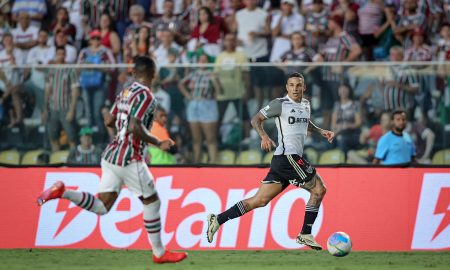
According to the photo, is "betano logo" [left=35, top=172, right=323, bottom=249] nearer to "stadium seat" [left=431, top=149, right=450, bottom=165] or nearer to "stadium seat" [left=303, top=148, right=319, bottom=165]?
"stadium seat" [left=303, top=148, right=319, bottom=165]

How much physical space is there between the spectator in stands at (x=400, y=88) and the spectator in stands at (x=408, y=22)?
223 cm

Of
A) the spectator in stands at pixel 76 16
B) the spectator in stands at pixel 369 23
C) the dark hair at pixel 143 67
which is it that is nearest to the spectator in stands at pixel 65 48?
the spectator in stands at pixel 76 16

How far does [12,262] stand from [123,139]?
2.17 meters

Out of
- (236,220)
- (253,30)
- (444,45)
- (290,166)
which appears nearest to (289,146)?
(290,166)

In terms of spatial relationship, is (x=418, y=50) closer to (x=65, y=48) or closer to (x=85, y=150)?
(x=85, y=150)

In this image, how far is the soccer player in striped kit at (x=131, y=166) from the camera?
1060 cm

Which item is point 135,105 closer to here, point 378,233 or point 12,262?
point 12,262

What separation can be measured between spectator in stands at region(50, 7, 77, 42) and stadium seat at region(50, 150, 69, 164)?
3.72 meters

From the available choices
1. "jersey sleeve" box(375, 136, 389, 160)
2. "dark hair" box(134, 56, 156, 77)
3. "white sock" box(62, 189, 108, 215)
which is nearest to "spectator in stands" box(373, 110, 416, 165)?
"jersey sleeve" box(375, 136, 389, 160)

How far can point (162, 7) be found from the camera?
2006cm

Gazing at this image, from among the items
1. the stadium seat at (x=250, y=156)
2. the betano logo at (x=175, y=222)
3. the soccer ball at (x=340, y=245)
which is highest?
the stadium seat at (x=250, y=156)

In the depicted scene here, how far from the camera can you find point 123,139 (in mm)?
10758

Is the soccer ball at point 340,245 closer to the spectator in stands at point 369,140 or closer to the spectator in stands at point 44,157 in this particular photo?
the spectator in stands at point 369,140

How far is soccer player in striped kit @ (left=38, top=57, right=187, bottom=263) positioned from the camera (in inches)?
417
